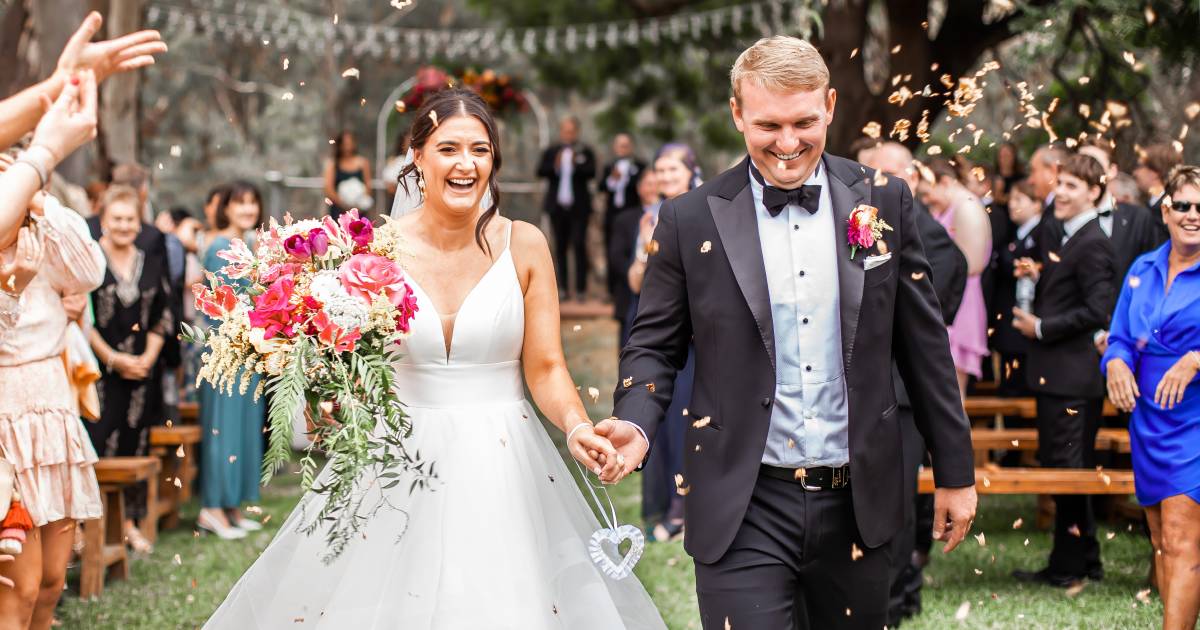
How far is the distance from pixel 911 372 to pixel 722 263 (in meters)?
0.62

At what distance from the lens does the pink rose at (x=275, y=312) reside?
12.3 ft

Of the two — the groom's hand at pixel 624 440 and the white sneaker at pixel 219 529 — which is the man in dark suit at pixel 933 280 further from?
the white sneaker at pixel 219 529

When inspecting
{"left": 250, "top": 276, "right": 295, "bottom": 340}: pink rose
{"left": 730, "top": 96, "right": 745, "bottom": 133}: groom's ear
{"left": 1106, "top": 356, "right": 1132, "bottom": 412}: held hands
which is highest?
{"left": 730, "top": 96, "right": 745, "bottom": 133}: groom's ear

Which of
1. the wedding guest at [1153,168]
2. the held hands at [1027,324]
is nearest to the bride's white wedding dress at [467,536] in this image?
the held hands at [1027,324]

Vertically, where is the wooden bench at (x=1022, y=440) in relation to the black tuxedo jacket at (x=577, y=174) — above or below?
below

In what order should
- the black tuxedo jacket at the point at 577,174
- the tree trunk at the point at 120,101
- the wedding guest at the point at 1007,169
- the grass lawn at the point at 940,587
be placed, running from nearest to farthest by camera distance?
1. the grass lawn at the point at 940,587
2. the wedding guest at the point at 1007,169
3. the tree trunk at the point at 120,101
4. the black tuxedo jacket at the point at 577,174

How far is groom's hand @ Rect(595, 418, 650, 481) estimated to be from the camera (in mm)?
3475

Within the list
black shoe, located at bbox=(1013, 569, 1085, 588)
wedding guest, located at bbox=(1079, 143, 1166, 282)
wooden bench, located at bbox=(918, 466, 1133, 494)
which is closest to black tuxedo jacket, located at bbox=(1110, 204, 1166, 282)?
wedding guest, located at bbox=(1079, 143, 1166, 282)

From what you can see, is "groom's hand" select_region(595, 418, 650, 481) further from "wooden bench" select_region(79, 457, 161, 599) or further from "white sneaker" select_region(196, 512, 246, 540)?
"white sneaker" select_region(196, 512, 246, 540)

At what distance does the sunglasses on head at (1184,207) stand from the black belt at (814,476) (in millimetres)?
2687

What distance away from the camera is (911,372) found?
12.0ft

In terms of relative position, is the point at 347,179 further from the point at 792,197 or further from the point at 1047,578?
the point at 792,197

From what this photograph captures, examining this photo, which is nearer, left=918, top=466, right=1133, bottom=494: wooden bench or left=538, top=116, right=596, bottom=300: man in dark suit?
left=918, top=466, right=1133, bottom=494: wooden bench

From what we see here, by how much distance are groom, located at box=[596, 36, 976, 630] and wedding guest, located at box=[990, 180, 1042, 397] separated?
5673 millimetres
